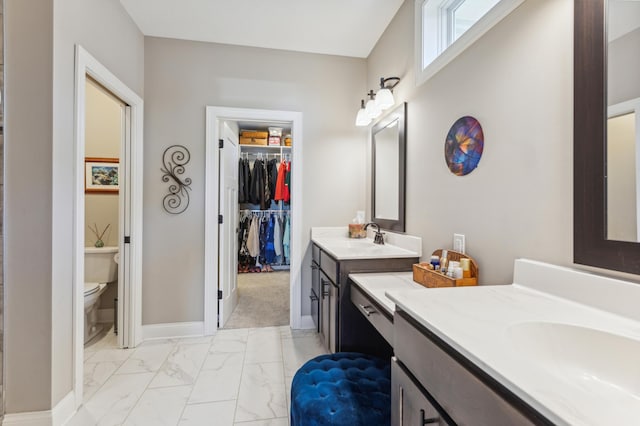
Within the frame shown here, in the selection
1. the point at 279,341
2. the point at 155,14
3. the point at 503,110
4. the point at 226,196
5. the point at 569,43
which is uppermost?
the point at 155,14

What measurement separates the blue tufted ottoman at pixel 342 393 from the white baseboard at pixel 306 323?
1.34 meters

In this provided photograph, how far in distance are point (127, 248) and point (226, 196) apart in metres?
0.93

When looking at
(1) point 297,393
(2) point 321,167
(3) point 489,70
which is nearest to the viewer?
(1) point 297,393

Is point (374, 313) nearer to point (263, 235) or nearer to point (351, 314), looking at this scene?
point (351, 314)

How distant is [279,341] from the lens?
246 cm

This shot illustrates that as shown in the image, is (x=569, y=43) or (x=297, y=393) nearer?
(x=569, y=43)

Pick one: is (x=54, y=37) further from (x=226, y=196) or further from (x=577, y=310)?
(x=577, y=310)

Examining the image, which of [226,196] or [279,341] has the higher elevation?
[226,196]

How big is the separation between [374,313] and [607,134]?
105cm

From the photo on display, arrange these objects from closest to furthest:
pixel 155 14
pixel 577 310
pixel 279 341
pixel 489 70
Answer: pixel 577 310 < pixel 489 70 < pixel 155 14 < pixel 279 341

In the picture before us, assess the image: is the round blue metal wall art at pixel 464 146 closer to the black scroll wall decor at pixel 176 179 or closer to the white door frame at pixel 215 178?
the white door frame at pixel 215 178

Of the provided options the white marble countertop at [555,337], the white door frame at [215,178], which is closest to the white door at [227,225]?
the white door frame at [215,178]

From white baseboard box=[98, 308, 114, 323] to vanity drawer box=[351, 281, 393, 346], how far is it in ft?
8.15

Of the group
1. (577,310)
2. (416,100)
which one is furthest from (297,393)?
(416,100)
